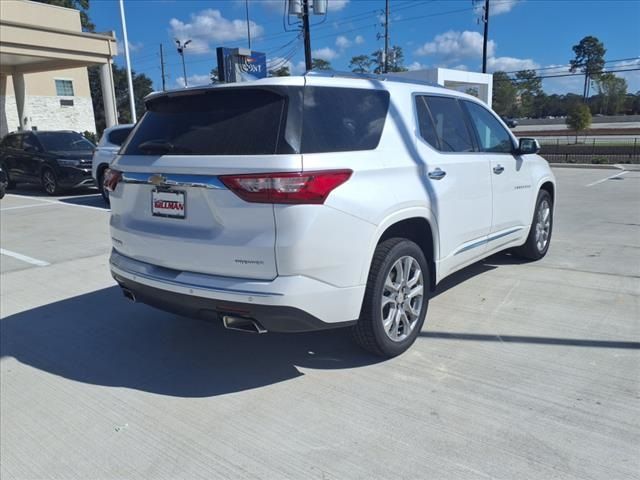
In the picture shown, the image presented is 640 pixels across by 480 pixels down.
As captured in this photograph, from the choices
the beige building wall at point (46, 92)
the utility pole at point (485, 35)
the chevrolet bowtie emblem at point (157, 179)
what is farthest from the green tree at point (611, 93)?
the chevrolet bowtie emblem at point (157, 179)

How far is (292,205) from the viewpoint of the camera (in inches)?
113

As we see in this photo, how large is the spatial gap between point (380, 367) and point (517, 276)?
2561 millimetres

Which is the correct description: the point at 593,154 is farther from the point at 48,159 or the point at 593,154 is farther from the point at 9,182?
the point at 9,182

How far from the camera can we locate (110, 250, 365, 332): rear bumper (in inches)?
116

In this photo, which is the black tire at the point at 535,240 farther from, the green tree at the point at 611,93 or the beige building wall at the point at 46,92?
the green tree at the point at 611,93

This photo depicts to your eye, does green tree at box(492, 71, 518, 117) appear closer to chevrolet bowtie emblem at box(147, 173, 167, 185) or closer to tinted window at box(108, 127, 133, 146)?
tinted window at box(108, 127, 133, 146)

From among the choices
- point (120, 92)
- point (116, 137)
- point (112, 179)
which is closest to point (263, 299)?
point (112, 179)

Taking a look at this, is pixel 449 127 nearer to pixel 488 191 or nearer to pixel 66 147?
pixel 488 191

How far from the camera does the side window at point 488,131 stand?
482 centimetres

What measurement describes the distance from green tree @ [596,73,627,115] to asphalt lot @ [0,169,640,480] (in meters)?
73.4

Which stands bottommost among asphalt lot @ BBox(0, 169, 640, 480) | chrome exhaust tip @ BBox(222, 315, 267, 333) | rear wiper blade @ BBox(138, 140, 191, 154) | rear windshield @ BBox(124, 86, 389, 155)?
asphalt lot @ BBox(0, 169, 640, 480)

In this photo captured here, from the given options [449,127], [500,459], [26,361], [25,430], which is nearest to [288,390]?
[500,459]

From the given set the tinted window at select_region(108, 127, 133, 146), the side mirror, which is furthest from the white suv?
the tinted window at select_region(108, 127, 133, 146)

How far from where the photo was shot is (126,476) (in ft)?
8.68
